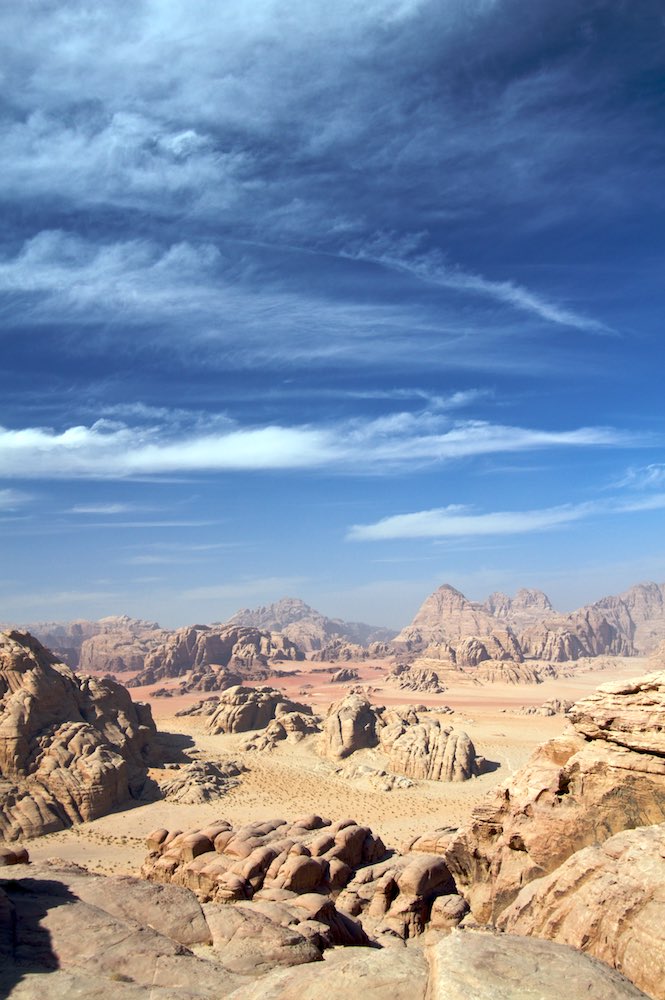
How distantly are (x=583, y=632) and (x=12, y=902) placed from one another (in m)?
204

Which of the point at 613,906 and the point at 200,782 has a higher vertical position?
the point at 613,906

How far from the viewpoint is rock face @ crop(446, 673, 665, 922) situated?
18953mm

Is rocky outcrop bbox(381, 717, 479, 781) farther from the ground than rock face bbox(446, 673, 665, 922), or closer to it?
closer to it

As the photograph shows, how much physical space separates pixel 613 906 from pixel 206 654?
155 m

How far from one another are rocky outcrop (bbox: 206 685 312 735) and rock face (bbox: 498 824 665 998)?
57.9 meters

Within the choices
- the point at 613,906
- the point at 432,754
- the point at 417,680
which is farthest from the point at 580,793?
the point at 417,680

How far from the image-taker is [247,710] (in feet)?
253

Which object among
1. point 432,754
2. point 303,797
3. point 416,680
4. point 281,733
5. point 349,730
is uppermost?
point 349,730

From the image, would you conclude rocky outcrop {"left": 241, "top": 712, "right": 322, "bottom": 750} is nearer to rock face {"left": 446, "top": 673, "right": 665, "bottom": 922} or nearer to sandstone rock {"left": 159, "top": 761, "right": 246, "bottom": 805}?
sandstone rock {"left": 159, "top": 761, "right": 246, "bottom": 805}

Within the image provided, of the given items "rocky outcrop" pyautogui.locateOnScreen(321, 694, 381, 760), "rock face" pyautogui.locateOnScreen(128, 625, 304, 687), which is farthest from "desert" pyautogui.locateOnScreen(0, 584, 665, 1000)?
"rock face" pyautogui.locateOnScreen(128, 625, 304, 687)

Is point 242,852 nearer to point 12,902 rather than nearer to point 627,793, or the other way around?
point 12,902

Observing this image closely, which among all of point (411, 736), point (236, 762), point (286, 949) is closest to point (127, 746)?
point (236, 762)

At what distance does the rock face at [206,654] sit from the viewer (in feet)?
499

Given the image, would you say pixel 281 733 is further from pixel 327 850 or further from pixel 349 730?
pixel 327 850
